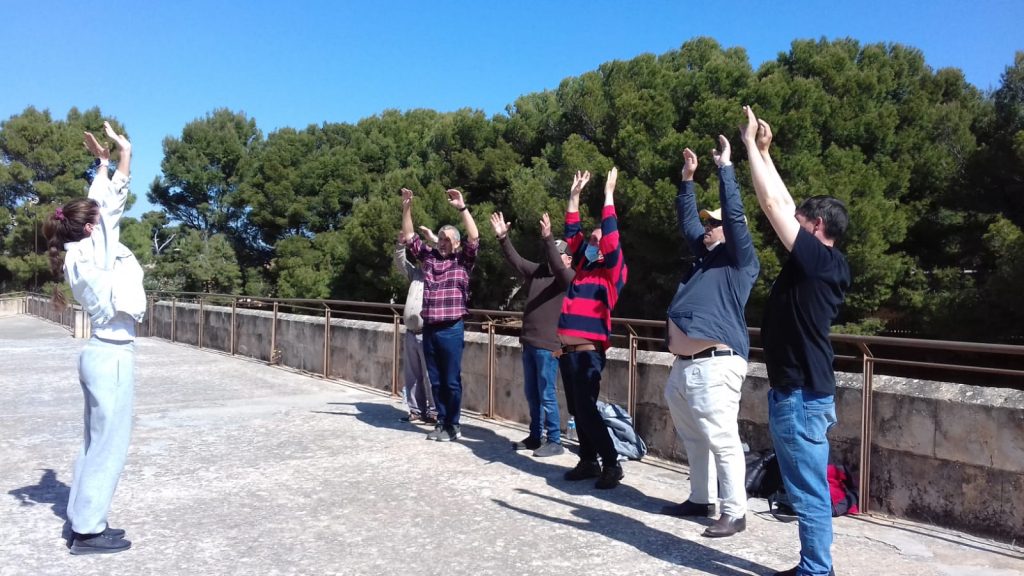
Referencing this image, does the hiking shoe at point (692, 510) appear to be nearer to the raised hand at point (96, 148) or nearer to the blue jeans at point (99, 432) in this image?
the blue jeans at point (99, 432)

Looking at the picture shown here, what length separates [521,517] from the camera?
4.39 m

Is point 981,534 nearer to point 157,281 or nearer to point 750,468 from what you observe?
point 750,468

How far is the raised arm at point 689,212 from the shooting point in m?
4.28

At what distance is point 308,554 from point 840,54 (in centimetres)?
2031

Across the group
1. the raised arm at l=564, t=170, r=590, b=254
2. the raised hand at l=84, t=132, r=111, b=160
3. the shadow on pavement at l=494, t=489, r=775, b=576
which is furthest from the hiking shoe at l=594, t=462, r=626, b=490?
the raised hand at l=84, t=132, r=111, b=160

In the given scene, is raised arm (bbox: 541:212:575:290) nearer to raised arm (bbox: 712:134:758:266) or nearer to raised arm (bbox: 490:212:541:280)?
raised arm (bbox: 490:212:541:280)

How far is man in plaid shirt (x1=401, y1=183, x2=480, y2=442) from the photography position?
639cm

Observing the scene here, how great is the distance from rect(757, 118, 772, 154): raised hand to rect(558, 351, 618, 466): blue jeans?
1.98 meters

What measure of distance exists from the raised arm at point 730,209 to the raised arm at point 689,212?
0.42 m

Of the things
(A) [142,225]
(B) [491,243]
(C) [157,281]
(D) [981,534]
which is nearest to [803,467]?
(D) [981,534]

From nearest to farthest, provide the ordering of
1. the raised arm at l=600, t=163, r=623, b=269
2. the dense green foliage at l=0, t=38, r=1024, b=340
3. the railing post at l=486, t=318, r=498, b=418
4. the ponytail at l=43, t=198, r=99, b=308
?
the ponytail at l=43, t=198, r=99, b=308 → the raised arm at l=600, t=163, r=623, b=269 → the railing post at l=486, t=318, r=498, b=418 → the dense green foliage at l=0, t=38, r=1024, b=340

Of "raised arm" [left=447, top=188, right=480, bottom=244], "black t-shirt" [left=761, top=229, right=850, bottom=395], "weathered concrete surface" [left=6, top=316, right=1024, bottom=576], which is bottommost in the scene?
"weathered concrete surface" [left=6, top=316, right=1024, bottom=576]

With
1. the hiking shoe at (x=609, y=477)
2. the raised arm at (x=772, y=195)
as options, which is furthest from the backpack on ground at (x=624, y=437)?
the raised arm at (x=772, y=195)

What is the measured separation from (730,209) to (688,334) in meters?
0.70
